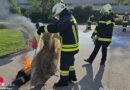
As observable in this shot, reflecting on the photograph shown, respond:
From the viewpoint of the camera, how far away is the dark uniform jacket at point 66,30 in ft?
12.4

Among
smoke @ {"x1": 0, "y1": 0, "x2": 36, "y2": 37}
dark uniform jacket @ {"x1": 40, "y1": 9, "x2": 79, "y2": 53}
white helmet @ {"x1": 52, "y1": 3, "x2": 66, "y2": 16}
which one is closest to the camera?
dark uniform jacket @ {"x1": 40, "y1": 9, "x2": 79, "y2": 53}

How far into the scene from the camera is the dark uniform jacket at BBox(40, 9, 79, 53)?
3.77 meters

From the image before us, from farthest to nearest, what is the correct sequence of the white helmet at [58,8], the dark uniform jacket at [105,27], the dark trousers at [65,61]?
the dark uniform jacket at [105,27], the dark trousers at [65,61], the white helmet at [58,8]

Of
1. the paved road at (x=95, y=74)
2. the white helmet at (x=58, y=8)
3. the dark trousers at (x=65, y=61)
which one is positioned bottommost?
the paved road at (x=95, y=74)

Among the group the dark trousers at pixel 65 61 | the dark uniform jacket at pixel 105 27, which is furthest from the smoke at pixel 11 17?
the dark trousers at pixel 65 61

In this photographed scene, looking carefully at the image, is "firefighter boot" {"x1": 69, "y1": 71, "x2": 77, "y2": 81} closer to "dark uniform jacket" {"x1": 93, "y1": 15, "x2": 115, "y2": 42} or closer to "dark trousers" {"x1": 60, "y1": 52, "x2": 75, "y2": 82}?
"dark trousers" {"x1": 60, "y1": 52, "x2": 75, "y2": 82}

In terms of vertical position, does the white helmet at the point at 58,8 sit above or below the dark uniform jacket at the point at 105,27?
above

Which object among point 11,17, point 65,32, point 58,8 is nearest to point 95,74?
point 65,32

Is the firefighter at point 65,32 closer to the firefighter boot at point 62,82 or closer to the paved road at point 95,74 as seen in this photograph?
the firefighter boot at point 62,82

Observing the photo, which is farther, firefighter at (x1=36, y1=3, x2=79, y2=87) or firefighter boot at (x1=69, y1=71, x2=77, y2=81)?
firefighter boot at (x1=69, y1=71, x2=77, y2=81)

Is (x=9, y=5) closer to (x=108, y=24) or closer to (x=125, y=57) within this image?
(x=108, y=24)

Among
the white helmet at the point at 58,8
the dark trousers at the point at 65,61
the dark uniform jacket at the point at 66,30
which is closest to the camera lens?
the dark uniform jacket at the point at 66,30

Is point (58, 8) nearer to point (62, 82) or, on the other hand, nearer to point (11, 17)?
point (62, 82)

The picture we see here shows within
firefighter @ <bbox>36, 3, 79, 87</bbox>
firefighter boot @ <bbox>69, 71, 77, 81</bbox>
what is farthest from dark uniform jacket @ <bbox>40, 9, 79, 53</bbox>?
firefighter boot @ <bbox>69, 71, 77, 81</bbox>
